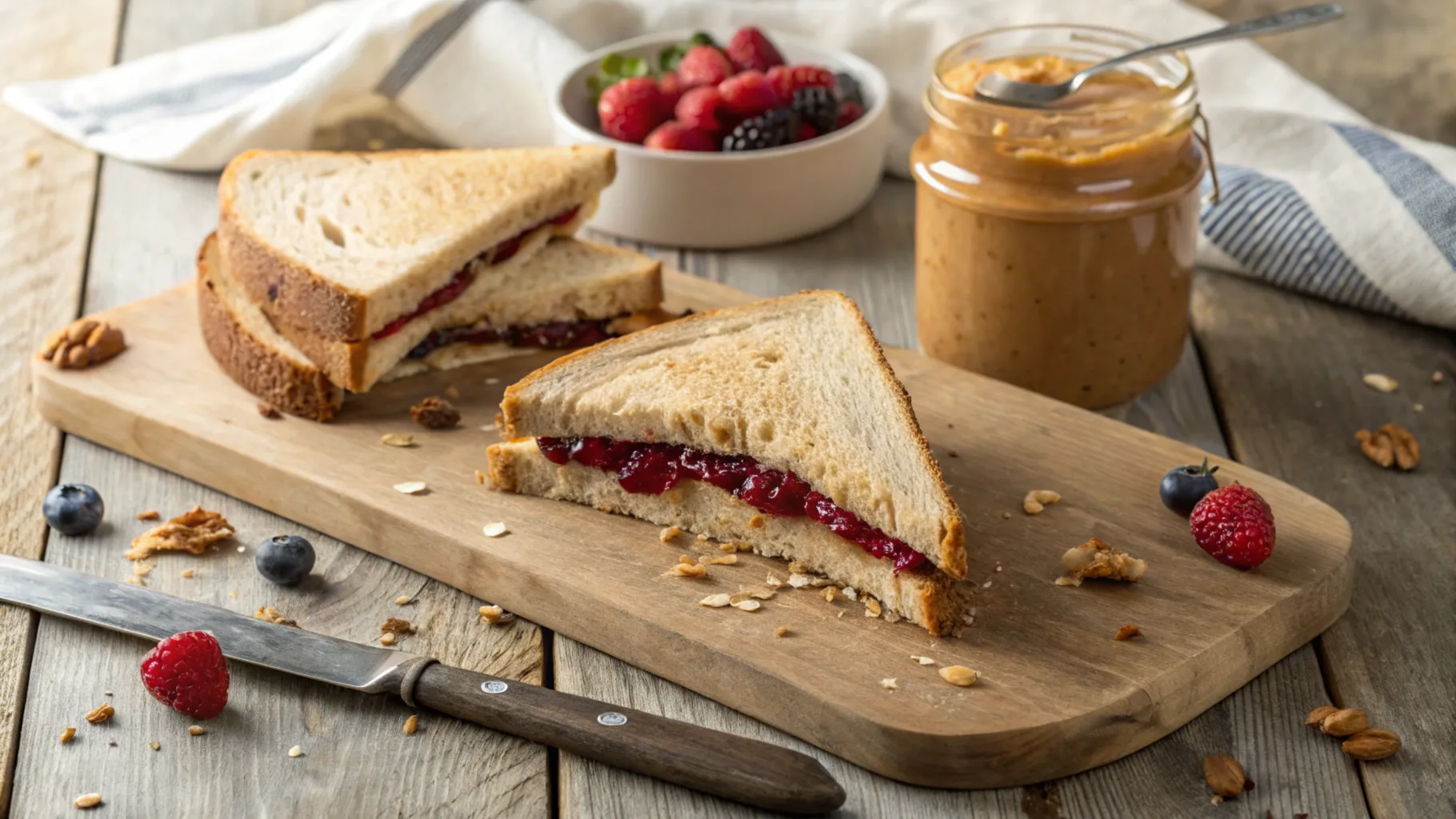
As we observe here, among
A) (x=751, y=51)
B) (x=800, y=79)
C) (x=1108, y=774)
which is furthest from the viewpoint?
(x=751, y=51)

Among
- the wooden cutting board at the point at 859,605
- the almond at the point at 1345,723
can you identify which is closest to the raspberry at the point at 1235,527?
the wooden cutting board at the point at 859,605

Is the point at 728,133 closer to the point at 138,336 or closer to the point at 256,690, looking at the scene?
the point at 138,336

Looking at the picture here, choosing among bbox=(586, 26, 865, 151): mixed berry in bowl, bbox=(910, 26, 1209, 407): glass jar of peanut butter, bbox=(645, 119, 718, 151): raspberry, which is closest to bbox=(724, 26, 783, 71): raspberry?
bbox=(586, 26, 865, 151): mixed berry in bowl

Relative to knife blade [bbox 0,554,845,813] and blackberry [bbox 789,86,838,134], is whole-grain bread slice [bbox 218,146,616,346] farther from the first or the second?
knife blade [bbox 0,554,845,813]

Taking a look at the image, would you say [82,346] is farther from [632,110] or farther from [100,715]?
[632,110]

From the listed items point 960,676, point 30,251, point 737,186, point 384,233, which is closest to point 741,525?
point 960,676

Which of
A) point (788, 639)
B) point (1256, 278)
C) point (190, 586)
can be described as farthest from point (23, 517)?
point (1256, 278)

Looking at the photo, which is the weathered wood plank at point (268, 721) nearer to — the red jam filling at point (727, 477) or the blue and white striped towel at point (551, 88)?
the red jam filling at point (727, 477)

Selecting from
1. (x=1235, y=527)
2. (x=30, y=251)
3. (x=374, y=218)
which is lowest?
(x=30, y=251)
